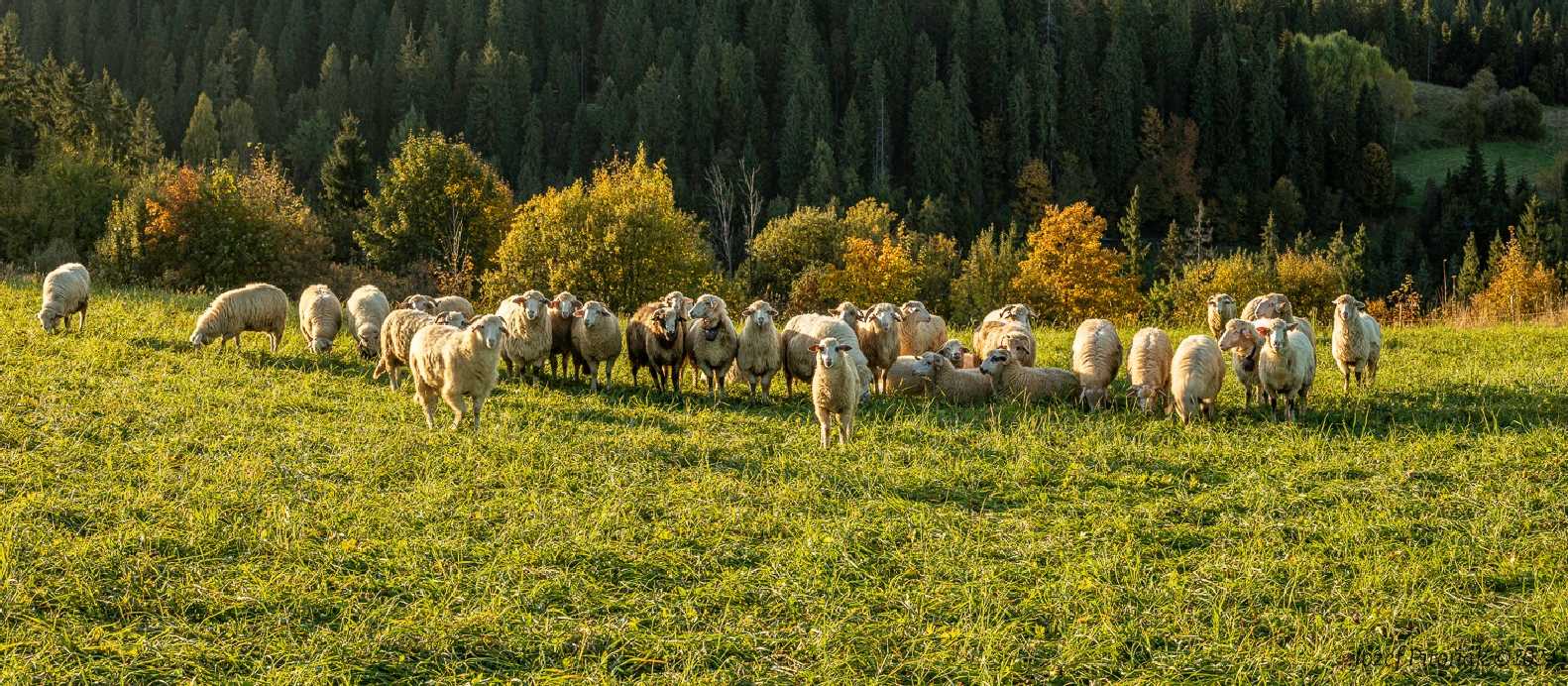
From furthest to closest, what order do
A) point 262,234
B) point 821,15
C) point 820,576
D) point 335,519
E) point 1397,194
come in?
1. point 821,15
2. point 1397,194
3. point 262,234
4. point 335,519
5. point 820,576

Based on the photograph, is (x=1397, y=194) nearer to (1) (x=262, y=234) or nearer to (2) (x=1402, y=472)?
(1) (x=262, y=234)

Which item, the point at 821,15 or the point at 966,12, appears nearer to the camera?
the point at 966,12

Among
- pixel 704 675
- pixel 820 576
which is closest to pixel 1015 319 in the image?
pixel 820 576

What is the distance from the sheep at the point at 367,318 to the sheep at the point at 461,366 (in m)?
4.64

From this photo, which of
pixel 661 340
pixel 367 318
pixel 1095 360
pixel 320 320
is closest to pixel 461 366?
pixel 661 340

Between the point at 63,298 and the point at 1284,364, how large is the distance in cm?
1974

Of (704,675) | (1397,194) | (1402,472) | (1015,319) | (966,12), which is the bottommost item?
(704,675)

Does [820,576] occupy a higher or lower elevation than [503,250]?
lower

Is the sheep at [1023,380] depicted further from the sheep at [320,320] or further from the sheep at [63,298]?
the sheep at [63,298]

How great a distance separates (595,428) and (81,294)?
483 inches

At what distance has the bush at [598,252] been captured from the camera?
52562 mm

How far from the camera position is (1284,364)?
14.5 m

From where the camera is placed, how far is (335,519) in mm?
9633

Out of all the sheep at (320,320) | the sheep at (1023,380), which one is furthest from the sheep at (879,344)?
the sheep at (320,320)
